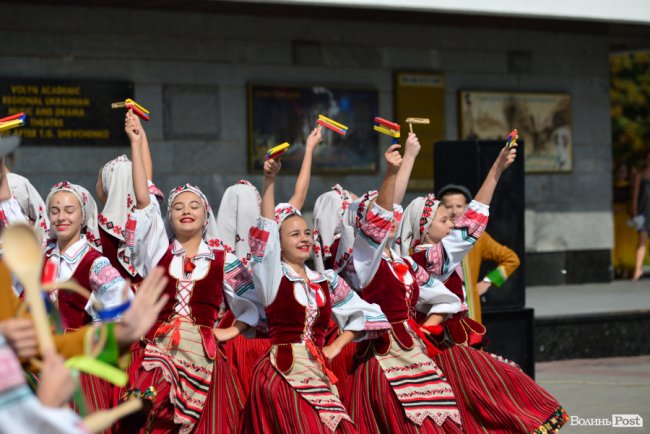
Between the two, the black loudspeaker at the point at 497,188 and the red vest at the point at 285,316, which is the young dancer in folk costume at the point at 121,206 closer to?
the red vest at the point at 285,316

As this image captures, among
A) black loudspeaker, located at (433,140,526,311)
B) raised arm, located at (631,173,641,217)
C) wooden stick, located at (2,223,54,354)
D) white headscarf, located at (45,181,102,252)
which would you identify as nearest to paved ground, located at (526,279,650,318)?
raised arm, located at (631,173,641,217)

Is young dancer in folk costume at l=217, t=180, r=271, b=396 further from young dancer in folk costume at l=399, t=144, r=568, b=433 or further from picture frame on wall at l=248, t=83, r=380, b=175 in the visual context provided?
picture frame on wall at l=248, t=83, r=380, b=175

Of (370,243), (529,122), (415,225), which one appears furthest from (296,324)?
(529,122)

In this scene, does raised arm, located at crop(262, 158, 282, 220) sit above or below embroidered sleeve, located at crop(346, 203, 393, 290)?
above

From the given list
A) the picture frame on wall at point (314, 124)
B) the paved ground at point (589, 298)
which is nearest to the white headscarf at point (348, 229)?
the paved ground at point (589, 298)

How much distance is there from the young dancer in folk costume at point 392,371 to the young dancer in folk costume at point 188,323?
57cm

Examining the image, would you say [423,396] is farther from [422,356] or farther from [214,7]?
[214,7]

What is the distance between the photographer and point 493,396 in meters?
6.43

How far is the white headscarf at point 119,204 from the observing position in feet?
20.5

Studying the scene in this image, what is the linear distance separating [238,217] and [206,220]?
667mm

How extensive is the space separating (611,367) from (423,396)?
15.8 ft

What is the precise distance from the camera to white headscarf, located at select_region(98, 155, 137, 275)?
6238 millimetres

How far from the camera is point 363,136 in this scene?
1302 cm

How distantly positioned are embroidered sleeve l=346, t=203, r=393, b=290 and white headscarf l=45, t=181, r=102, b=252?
1299 mm
